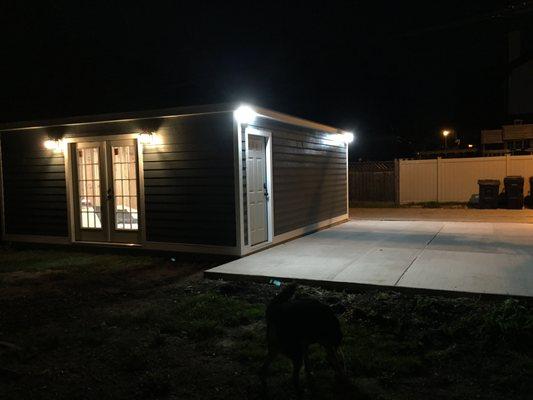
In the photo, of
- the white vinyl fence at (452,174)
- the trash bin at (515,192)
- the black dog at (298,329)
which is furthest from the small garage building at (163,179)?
the white vinyl fence at (452,174)

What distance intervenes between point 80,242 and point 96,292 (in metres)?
3.47

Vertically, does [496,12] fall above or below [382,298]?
above

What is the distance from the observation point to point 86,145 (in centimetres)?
938

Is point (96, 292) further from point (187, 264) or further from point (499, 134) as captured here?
point (499, 134)

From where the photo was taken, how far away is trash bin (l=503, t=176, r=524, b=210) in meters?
15.8

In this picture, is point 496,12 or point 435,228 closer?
point 435,228

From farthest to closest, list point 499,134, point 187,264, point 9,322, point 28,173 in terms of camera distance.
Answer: point 499,134 → point 28,173 → point 187,264 → point 9,322

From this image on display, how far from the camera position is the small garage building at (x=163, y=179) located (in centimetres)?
815

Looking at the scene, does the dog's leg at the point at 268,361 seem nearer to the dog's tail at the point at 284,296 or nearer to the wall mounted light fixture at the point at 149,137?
the dog's tail at the point at 284,296

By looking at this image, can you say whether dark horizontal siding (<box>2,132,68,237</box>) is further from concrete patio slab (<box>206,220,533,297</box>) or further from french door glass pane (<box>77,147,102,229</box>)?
concrete patio slab (<box>206,220,533,297</box>)

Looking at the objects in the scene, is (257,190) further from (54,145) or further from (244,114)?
(54,145)

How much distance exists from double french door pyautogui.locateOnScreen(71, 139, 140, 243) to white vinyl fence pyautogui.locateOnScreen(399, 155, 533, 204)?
40.3 feet

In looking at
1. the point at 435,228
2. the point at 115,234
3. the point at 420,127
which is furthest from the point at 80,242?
the point at 420,127

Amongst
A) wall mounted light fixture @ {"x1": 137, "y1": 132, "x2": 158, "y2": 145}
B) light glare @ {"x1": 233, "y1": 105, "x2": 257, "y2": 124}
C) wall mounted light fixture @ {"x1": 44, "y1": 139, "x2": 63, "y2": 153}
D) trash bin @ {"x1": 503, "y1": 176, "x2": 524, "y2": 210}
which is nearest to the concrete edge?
light glare @ {"x1": 233, "y1": 105, "x2": 257, "y2": 124}
